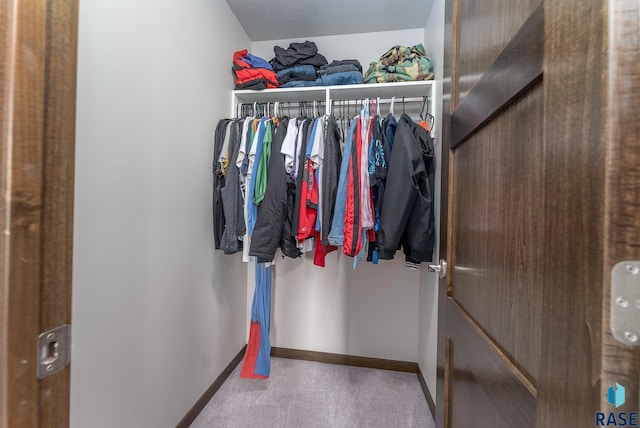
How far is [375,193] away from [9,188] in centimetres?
129

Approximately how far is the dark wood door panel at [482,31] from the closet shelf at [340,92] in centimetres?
85

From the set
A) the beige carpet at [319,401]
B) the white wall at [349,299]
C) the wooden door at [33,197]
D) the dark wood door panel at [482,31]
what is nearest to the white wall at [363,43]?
the white wall at [349,299]

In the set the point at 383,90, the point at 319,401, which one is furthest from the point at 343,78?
the point at 319,401

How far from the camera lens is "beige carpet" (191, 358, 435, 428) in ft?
4.59

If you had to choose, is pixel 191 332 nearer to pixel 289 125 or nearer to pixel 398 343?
pixel 289 125

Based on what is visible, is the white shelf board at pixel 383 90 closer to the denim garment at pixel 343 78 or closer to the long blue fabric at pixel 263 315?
the denim garment at pixel 343 78

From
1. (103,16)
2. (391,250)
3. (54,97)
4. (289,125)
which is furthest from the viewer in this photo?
(289,125)

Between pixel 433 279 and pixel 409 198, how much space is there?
1.92 feet

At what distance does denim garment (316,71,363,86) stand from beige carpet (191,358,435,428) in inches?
76.4

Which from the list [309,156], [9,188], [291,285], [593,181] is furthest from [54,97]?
[291,285]

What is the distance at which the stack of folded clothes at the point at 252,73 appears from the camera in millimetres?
1701

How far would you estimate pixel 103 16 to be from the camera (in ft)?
2.85

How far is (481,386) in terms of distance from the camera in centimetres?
57

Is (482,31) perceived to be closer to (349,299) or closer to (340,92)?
(340,92)
